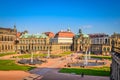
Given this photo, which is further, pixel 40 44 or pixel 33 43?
pixel 33 43

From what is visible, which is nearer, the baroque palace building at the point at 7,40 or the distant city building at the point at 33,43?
the baroque palace building at the point at 7,40

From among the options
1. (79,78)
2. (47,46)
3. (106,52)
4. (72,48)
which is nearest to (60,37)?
(72,48)

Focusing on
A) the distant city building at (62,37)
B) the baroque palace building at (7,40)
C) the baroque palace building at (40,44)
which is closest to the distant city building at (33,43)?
the baroque palace building at (40,44)

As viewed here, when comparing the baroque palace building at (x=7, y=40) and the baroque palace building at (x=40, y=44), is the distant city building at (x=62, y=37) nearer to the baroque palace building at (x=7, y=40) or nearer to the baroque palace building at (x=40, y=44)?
the baroque palace building at (x=40, y=44)

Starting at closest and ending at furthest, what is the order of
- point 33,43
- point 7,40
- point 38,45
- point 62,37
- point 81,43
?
point 7,40
point 38,45
point 33,43
point 81,43
point 62,37

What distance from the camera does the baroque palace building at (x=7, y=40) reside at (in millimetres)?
126938

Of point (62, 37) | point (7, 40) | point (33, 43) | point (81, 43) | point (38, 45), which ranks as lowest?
point (38, 45)

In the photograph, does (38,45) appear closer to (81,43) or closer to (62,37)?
(81,43)

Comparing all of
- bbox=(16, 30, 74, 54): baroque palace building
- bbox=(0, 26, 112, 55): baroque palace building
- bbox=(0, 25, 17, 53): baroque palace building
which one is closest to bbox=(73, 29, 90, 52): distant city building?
bbox=(0, 26, 112, 55): baroque palace building

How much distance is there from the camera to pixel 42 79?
47750 millimetres

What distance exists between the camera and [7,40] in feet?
440

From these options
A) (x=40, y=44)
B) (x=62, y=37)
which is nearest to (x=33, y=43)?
(x=40, y=44)

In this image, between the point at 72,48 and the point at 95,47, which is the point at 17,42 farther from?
the point at 95,47

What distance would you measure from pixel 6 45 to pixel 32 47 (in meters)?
24.8
